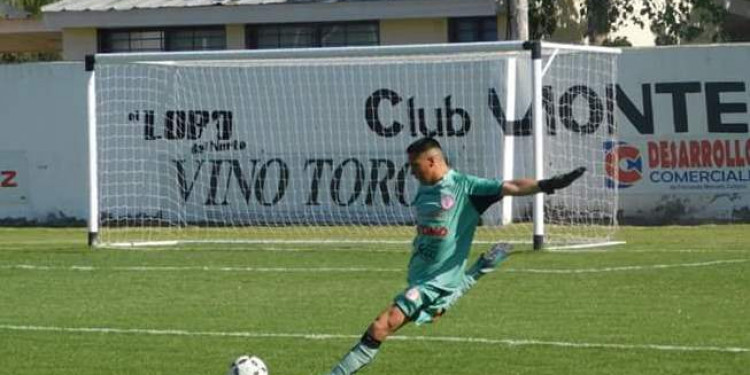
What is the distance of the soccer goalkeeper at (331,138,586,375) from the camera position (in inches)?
434

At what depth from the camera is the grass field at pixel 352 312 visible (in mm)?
12656

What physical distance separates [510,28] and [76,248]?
36.8 feet

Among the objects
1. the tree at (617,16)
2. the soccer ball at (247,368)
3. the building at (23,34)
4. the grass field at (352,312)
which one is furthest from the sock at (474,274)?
the building at (23,34)

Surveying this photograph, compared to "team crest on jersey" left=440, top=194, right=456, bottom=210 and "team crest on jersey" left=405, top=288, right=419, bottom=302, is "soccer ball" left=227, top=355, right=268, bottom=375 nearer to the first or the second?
"team crest on jersey" left=405, top=288, right=419, bottom=302

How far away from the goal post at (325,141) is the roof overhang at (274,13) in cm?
584

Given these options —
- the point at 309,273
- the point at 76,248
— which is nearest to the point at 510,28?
the point at 76,248

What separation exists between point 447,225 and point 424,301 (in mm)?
498

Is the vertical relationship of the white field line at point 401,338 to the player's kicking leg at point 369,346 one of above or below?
below

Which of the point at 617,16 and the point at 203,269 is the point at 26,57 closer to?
the point at 617,16

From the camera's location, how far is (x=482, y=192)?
1123cm

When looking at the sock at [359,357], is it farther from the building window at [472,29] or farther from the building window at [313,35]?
the building window at [313,35]

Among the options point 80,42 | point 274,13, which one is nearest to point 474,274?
point 274,13

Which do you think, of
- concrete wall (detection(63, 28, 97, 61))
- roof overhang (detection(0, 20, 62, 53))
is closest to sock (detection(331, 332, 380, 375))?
concrete wall (detection(63, 28, 97, 61))

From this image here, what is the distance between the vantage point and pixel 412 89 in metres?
27.4
